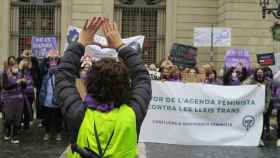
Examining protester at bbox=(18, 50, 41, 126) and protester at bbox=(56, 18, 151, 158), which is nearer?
protester at bbox=(56, 18, 151, 158)

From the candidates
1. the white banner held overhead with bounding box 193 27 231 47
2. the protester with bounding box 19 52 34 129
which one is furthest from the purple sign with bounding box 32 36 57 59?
the white banner held overhead with bounding box 193 27 231 47

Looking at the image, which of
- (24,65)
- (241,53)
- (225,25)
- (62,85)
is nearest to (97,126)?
(62,85)

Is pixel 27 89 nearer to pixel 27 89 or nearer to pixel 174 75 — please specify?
pixel 27 89

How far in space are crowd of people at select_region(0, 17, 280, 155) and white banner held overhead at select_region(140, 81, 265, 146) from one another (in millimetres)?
506

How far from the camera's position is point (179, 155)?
33.6ft

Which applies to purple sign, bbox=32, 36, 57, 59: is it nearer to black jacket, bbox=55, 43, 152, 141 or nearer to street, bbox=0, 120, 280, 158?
street, bbox=0, 120, 280, 158

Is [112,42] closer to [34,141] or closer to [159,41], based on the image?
[34,141]

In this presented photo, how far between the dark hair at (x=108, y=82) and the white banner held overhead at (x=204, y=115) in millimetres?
8130

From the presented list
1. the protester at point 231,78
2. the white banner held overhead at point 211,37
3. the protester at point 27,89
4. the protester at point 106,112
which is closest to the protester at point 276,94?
the protester at point 231,78

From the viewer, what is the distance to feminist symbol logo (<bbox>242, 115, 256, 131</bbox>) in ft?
38.0

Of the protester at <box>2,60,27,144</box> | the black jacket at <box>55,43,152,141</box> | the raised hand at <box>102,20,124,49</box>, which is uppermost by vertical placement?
the raised hand at <box>102,20,124,49</box>

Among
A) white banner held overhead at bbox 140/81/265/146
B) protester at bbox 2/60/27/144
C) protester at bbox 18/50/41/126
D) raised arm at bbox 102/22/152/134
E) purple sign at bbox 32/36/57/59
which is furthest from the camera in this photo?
purple sign at bbox 32/36/57/59

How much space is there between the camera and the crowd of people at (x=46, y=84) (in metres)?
11.8

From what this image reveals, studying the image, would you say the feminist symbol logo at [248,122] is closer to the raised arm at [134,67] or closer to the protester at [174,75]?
the protester at [174,75]
